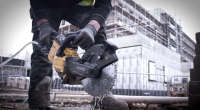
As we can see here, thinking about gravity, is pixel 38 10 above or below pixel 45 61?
above

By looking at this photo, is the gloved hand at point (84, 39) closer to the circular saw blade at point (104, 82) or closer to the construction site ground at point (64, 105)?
the circular saw blade at point (104, 82)

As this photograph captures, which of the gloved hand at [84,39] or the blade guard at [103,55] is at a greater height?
the gloved hand at [84,39]

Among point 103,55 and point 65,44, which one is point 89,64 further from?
point 65,44

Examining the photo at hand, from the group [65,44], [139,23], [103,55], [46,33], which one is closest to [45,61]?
[46,33]

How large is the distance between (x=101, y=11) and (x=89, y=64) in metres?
0.98

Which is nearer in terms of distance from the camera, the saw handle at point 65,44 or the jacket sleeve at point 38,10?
the saw handle at point 65,44

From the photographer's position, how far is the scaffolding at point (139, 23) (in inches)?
788

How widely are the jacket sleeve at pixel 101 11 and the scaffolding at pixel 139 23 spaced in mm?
14658

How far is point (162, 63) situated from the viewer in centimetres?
1423

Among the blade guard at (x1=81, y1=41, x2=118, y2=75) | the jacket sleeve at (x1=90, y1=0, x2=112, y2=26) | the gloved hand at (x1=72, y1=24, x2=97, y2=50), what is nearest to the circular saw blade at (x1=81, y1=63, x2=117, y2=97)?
the blade guard at (x1=81, y1=41, x2=118, y2=75)

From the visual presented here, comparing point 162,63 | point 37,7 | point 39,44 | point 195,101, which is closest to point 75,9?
point 37,7

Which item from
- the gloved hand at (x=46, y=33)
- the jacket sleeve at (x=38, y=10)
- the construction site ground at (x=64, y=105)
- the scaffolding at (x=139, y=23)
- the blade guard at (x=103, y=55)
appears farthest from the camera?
the scaffolding at (x=139, y=23)

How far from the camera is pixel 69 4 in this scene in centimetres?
267

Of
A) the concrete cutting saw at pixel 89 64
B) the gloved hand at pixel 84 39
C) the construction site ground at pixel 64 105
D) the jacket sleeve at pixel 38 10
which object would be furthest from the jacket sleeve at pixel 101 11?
the construction site ground at pixel 64 105
